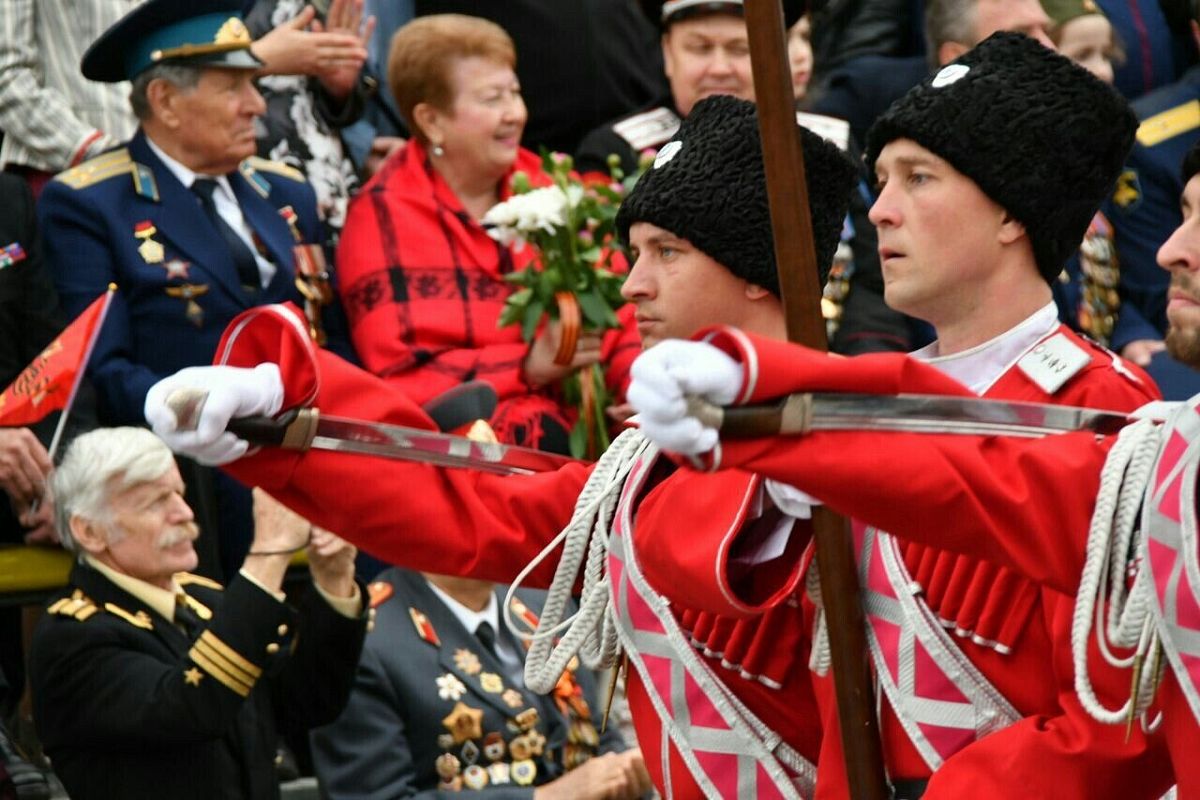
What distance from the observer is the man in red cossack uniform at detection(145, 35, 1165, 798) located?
10.9 feet

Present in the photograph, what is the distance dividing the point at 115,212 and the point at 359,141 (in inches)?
45.5

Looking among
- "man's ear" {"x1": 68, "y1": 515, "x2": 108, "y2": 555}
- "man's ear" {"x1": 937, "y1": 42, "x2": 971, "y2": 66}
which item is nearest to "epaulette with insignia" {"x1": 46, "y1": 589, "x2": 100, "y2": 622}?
"man's ear" {"x1": 68, "y1": 515, "x2": 108, "y2": 555}

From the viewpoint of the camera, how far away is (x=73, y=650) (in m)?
4.82

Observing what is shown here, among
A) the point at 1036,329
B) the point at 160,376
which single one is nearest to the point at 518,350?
the point at 160,376

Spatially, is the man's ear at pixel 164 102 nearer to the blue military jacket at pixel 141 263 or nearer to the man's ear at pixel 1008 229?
the blue military jacket at pixel 141 263

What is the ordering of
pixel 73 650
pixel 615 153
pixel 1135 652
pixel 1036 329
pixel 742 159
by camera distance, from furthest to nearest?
pixel 615 153 < pixel 73 650 < pixel 742 159 < pixel 1036 329 < pixel 1135 652

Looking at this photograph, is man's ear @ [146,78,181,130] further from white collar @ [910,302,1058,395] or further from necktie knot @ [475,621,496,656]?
white collar @ [910,302,1058,395]

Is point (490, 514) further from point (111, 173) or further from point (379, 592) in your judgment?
point (111, 173)

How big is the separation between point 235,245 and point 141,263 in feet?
0.90

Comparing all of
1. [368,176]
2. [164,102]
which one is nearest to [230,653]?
[164,102]

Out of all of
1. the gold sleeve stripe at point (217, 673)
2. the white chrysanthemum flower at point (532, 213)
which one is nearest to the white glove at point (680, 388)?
the gold sleeve stripe at point (217, 673)

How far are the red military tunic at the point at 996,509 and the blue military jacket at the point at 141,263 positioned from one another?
3.04 metres

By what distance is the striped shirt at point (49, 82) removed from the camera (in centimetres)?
619

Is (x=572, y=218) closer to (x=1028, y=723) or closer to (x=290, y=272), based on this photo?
(x=290, y=272)
